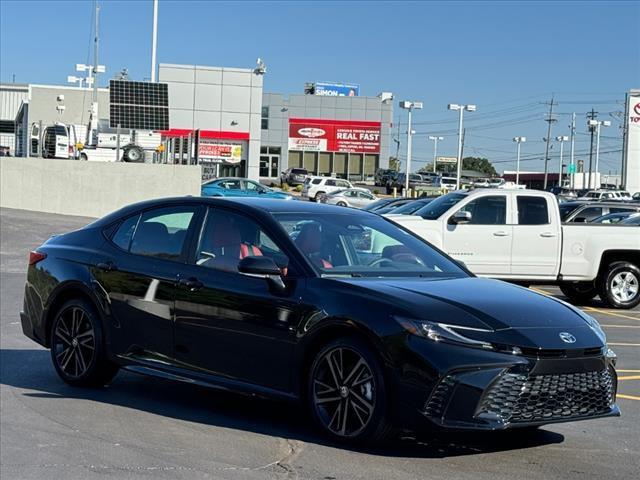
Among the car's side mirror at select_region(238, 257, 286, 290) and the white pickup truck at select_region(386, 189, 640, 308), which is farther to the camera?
the white pickup truck at select_region(386, 189, 640, 308)

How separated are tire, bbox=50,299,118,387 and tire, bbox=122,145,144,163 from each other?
96.3ft

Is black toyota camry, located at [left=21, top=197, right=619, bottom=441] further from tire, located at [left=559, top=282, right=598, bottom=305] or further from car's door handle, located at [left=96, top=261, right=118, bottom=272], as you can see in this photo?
tire, located at [left=559, top=282, right=598, bottom=305]

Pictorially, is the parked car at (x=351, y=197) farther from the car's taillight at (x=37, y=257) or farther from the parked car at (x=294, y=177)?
the car's taillight at (x=37, y=257)

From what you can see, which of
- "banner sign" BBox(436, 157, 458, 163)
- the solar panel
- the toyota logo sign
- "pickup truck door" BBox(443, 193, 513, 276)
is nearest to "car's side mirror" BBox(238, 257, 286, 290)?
"pickup truck door" BBox(443, 193, 513, 276)

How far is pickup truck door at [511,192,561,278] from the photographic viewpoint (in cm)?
1625

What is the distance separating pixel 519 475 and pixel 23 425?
3475 millimetres

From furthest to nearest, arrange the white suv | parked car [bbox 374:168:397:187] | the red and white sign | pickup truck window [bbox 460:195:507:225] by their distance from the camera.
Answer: the red and white sign, parked car [bbox 374:168:397:187], the white suv, pickup truck window [bbox 460:195:507:225]

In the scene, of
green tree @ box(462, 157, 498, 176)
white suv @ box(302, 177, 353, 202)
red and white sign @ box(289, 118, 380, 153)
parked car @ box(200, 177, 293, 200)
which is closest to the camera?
parked car @ box(200, 177, 293, 200)

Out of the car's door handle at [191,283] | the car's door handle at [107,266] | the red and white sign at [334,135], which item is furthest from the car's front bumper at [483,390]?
the red and white sign at [334,135]

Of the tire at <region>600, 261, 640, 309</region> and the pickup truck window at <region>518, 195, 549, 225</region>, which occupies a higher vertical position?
the pickup truck window at <region>518, 195, 549, 225</region>

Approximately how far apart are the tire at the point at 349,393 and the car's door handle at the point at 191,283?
3.96 feet

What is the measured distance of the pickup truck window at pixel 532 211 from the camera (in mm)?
16516

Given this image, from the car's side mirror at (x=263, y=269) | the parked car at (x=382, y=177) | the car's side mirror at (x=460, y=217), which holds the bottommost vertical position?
the car's side mirror at (x=263, y=269)

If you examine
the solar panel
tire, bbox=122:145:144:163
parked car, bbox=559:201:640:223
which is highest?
the solar panel
